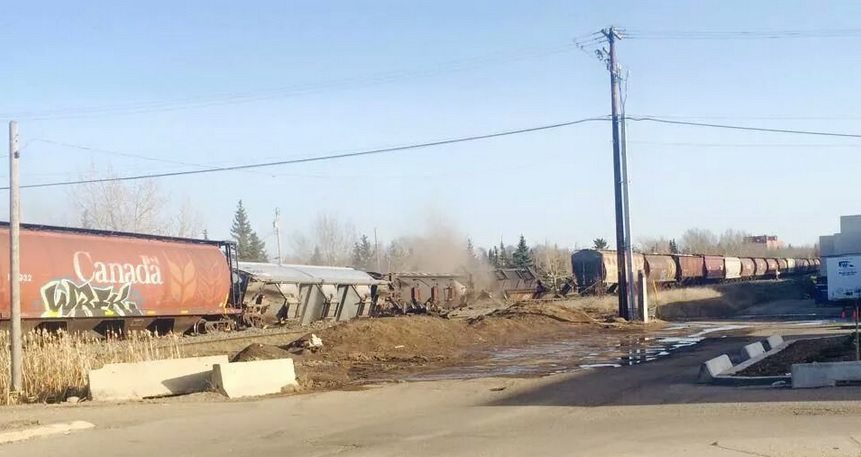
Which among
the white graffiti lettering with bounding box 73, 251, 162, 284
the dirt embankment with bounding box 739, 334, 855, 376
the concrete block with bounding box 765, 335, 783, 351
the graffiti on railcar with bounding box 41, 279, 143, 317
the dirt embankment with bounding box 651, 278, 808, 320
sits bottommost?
the dirt embankment with bounding box 651, 278, 808, 320

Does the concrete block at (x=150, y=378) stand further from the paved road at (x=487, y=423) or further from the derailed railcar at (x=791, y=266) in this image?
the derailed railcar at (x=791, y=266)

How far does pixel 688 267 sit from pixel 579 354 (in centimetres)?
4417

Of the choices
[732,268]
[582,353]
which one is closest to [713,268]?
[732,268]

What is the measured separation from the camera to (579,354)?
23.7 m

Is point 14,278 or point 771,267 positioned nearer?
point 14,278

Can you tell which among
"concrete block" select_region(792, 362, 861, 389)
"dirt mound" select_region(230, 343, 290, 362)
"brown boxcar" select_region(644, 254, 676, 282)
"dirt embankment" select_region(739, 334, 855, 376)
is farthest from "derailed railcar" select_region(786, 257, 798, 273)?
"concrete block" select_region(792, 362, 861, 389)

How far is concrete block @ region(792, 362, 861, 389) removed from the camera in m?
13.8

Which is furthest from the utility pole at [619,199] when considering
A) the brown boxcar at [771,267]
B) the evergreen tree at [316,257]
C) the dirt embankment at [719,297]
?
the evergreen tree at [316,257]

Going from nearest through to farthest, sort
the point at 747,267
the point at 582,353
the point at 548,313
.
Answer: the point at 582,353 → the point at 548,313 → the point at 747,267

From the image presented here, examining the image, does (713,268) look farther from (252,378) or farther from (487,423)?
(487,423)

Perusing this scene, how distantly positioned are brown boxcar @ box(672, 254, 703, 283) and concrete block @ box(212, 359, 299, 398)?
2013 inches

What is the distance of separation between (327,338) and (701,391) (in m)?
12.2

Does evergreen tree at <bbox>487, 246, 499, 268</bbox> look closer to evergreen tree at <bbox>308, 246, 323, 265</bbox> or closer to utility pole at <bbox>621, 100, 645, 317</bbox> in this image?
evergreen tree at <bbox>308, 246, 323, 265</bbox>

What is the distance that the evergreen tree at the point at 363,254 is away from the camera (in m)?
122
